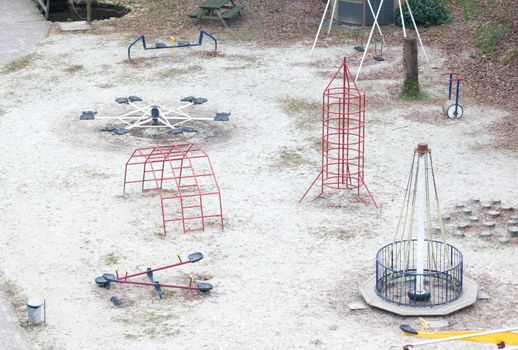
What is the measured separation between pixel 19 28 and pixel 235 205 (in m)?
17.4

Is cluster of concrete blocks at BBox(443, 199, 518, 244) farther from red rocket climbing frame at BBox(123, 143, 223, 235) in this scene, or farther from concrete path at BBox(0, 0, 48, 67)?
concrete path at BBox(0, 0, 48, 67)

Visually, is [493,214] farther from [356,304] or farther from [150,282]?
[150,282]

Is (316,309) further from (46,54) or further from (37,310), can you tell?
(46,54)

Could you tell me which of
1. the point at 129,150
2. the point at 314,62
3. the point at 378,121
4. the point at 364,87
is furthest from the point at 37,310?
the point at 314,62

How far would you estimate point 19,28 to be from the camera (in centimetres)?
3703

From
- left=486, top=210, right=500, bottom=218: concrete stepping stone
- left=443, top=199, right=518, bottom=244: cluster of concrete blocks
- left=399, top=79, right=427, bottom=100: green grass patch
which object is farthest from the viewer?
left=399, top=79, right=427, bottom=100: green grass patch

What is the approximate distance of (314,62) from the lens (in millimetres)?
32406

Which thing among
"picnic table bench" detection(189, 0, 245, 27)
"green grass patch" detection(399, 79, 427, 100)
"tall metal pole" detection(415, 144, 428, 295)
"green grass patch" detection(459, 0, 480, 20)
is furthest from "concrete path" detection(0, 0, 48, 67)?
"tall metal pole" detection(415, 144, 428, 295)

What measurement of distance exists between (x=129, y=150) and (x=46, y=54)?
9.35 meters

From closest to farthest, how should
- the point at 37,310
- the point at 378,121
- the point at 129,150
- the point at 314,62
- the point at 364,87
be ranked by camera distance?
the point at 37,310 → the point at 129,150 → the point at 378,121 → the point at 364,87 → the point at 314,62

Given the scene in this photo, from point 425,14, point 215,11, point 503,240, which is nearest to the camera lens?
point 503,240

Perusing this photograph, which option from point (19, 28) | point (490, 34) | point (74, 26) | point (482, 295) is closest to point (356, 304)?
point (482, 295)

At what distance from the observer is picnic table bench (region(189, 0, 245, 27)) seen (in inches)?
1412

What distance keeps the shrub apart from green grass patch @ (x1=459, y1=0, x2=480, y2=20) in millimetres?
696
